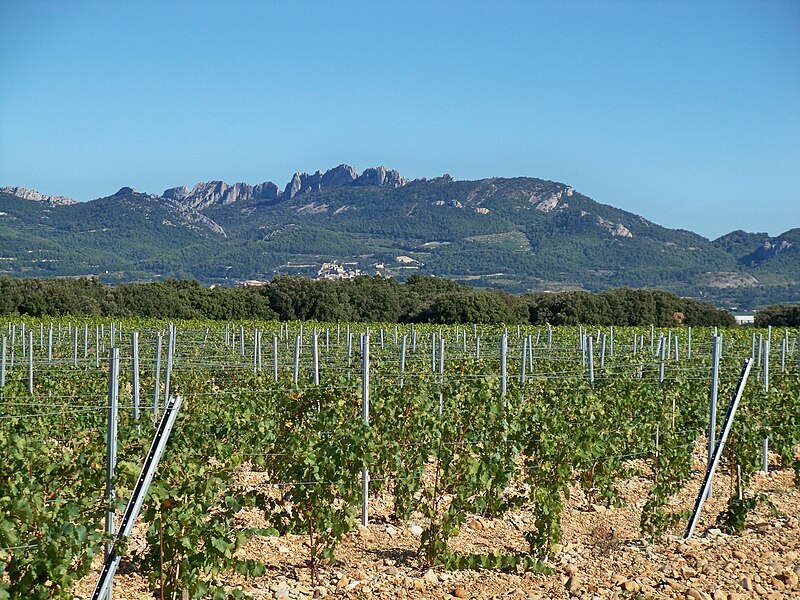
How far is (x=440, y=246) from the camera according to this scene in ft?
572

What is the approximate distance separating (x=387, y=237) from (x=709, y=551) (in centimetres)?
17736

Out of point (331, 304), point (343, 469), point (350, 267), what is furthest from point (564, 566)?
point (350, 267)

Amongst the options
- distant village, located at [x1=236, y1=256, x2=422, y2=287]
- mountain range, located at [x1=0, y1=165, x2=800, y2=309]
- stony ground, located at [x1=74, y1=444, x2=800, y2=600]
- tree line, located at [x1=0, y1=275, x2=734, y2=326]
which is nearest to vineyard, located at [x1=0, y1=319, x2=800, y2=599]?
stony ground, located at [x1=74, y1=444, x2=800, y2=600]

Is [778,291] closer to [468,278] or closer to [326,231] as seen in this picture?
[468,278]

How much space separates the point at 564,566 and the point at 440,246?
168m

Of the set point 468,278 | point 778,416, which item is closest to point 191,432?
point 778,416

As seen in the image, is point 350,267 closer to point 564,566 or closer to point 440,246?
point 440,246

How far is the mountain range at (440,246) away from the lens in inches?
5979

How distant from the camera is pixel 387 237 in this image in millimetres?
184125

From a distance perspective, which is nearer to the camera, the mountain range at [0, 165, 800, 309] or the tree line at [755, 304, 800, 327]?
the tree line at [755, 304, 800, 327]

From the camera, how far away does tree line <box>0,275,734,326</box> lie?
149 ft

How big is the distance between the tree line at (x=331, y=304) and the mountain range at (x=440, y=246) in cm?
9366

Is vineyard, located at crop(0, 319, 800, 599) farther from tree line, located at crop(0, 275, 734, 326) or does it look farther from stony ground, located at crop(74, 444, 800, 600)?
tree line, located at crop(0, 275, 734, 326)

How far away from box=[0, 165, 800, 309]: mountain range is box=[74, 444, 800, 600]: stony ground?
13787cm
